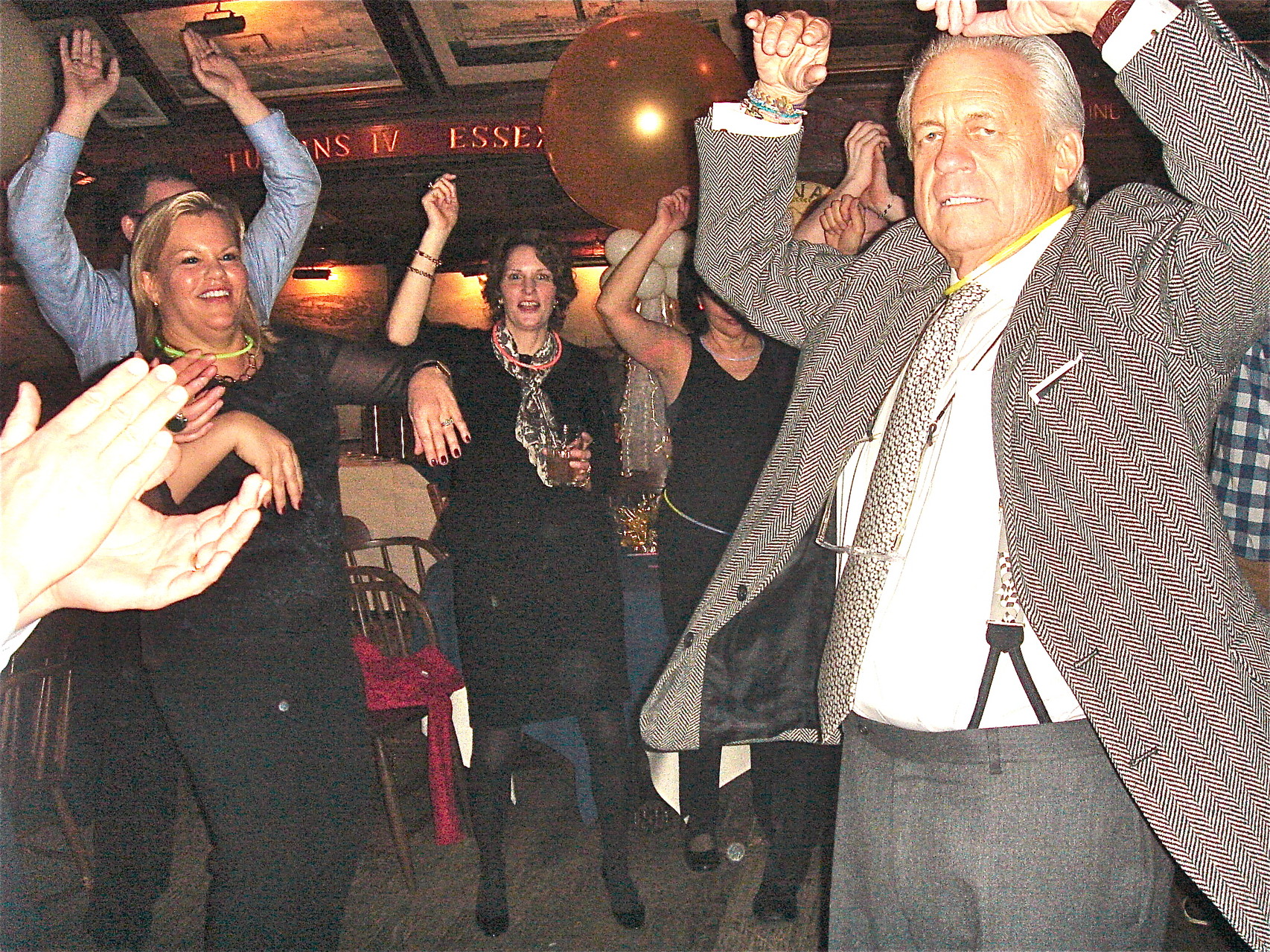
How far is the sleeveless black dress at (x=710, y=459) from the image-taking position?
2699 mm

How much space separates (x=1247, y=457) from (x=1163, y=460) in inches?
48.9

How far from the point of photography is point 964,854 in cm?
124

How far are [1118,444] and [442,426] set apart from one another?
1.26 m

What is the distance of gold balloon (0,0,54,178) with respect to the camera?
2230 millimetres

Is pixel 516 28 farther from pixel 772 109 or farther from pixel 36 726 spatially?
pixel 772 109

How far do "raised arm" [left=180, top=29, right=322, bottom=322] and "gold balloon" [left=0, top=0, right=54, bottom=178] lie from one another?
1.14ft

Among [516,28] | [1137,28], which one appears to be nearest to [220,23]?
[516,28]

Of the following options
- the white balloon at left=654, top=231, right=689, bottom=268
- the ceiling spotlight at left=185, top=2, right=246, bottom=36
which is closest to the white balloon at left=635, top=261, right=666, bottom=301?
the white balloon at left=654, top=231, right=689, bottom=268

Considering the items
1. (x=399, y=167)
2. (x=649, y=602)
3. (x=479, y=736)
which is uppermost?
(x=399, y=167)

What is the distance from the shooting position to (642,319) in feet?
9.42

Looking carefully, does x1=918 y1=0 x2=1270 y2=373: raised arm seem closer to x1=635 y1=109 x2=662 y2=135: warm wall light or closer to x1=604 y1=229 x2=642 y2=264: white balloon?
x1=635 y1=109 x2=662 y2=135: warm wall light

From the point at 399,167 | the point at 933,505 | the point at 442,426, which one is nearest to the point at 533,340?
the point at 442,426

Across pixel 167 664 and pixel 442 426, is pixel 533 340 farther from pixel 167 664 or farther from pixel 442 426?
pixel 167 664

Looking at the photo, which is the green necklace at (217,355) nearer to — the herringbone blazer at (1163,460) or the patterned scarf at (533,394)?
the patterned scarf at (533,394)
